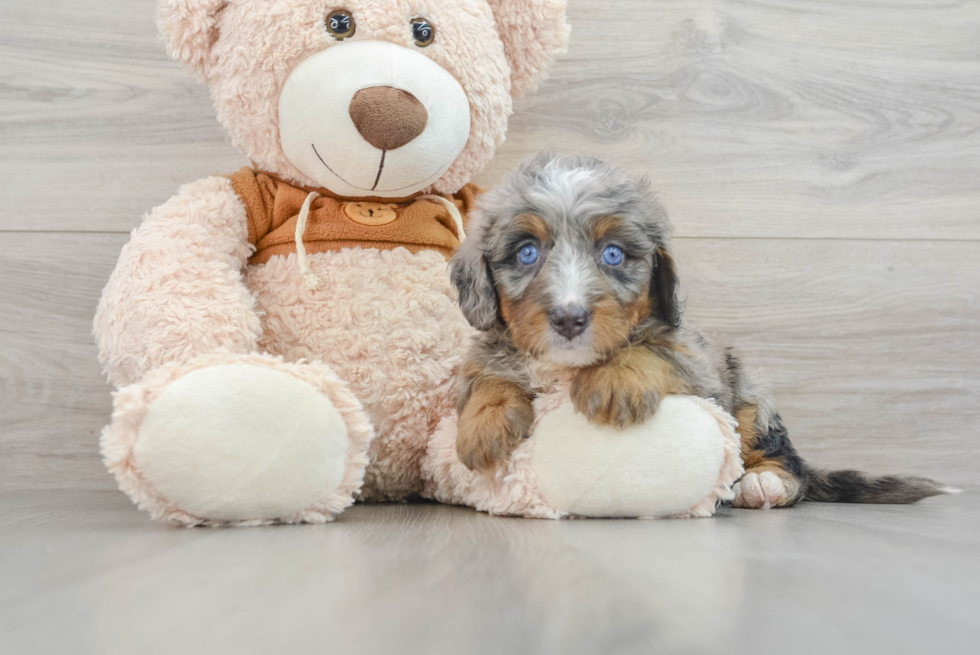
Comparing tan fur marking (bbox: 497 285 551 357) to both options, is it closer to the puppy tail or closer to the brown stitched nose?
the brown stitched nose

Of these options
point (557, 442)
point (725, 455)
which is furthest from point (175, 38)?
point (725, 455)

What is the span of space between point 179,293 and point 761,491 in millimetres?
1316

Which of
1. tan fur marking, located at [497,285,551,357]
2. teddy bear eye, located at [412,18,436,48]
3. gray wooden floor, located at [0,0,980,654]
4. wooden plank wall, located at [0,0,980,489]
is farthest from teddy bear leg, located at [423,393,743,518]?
wooden plank wall, located at [0,0,980,489]

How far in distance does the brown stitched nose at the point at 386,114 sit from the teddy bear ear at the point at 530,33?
1.35 ft

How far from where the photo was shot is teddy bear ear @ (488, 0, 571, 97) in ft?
5.99

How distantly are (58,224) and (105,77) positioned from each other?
438 mm

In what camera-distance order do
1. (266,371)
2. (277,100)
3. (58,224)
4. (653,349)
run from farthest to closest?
(58,224) → (277,100) → (653,349) → (266,371)

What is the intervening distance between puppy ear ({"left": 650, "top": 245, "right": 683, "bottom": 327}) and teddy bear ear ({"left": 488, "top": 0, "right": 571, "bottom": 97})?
0.69 metres

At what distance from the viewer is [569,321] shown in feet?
4.29

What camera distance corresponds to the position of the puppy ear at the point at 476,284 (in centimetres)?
147

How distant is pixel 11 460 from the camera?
2186 mm

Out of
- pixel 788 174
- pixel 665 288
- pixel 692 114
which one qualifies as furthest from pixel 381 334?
pixel 788 174

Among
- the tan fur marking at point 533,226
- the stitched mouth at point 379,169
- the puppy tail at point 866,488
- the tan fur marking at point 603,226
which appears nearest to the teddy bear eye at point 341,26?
the stitched mouth at point 379,169

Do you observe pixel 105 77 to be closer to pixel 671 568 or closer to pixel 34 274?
pixel 34 274
